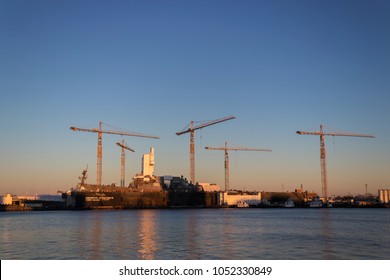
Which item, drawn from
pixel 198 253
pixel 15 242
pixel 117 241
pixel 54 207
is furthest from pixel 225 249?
pixel 54 207

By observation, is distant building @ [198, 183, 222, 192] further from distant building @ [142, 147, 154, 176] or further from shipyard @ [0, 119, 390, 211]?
distant building @ [142, 147, 154, 176]

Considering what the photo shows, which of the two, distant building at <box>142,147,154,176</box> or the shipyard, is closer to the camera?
the shipyard

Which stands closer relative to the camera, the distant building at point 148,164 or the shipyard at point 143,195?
the shipyard at point 143,195

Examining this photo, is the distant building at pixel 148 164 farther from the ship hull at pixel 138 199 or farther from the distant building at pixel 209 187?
the distant building at pixel 209 187

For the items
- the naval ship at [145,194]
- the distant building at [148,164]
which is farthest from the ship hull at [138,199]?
the distant building at [148,164]

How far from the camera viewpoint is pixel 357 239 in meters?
49.5

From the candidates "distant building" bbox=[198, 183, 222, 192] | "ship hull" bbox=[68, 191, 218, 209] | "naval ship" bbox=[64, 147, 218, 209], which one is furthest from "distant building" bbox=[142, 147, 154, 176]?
"distant building" bbox=[198, 183, 222, 192]

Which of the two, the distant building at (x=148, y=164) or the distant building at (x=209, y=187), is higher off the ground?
the distant building at (x=148, y=164)

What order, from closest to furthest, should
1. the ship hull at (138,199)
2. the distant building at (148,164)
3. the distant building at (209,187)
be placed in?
the ship hull at (138,199)
the distant building at (148,164)
the distant building at (209,187)

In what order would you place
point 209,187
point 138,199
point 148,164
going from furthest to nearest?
point 209,187 → point 148,164 → point 138,199

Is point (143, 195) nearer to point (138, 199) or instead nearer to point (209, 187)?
point (138, 199)

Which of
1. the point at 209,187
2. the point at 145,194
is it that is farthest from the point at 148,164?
the point at 209,187

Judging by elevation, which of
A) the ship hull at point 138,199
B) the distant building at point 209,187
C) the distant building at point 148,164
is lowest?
the ship hull at point 138,199
